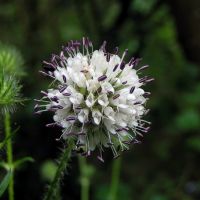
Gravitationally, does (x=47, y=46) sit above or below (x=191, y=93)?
above

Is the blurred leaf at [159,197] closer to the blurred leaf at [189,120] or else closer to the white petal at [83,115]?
the blurred leaf at [189,120]

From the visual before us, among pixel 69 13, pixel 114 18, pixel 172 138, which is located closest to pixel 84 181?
pixel 172 138

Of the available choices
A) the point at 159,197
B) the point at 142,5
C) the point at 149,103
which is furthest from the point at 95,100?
the point at 149,103

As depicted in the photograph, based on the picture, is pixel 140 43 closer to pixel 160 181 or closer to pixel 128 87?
pixel 160 181

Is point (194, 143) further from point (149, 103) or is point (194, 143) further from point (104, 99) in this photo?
point (104, 99)

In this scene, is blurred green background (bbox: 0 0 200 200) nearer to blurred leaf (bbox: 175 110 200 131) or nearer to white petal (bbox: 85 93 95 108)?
blurred leaf (bbox: 175 110 200 131)

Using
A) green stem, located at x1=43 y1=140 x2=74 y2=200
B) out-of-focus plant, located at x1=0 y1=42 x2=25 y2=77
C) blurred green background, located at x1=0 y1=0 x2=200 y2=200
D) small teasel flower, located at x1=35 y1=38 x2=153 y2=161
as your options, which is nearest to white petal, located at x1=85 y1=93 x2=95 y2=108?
small teasel flower, located at x1=35 y1=38 x2=153 y2=161

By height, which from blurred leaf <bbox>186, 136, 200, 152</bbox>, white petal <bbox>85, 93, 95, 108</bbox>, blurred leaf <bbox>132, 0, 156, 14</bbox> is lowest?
blurred leaf <bbox>186, 136, 200, 152</bbox>
